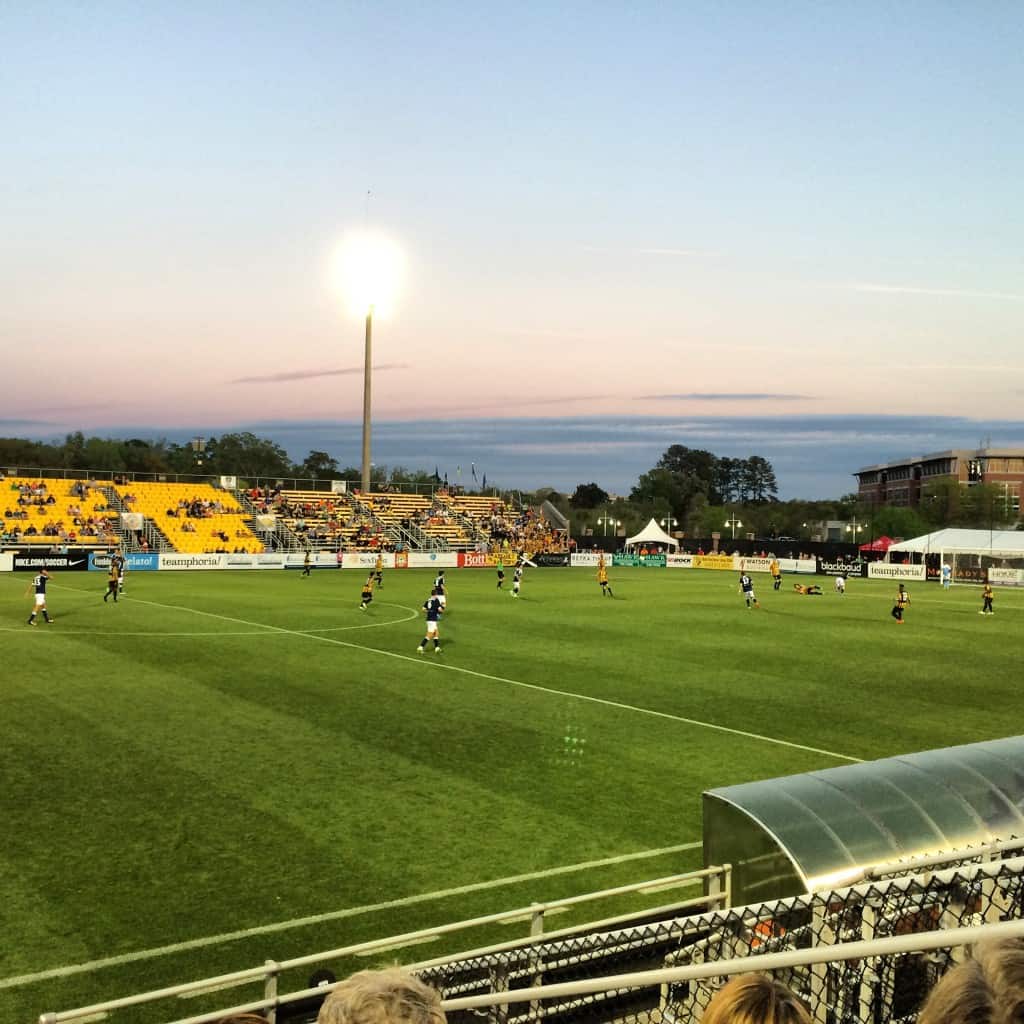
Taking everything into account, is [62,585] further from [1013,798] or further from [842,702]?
[1013,798]

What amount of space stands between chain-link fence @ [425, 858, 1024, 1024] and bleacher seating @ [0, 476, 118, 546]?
202 ft

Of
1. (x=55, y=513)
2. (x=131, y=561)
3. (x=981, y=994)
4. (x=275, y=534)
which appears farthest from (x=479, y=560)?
(x=981, y=994)

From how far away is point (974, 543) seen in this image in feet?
224

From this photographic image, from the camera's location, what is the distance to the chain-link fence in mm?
3777

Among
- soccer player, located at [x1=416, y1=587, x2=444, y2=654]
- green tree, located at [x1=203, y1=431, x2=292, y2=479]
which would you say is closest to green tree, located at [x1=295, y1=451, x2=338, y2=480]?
green tree, located at [x1=203, y1=431, x2=292, y2=479]

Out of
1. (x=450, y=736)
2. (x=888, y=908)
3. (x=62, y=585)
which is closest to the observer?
(x=888, y=908)

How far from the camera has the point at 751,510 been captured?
16438cm

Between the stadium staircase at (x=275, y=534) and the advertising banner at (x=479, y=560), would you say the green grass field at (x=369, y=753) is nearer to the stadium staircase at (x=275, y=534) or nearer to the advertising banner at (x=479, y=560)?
the advertising banner at (x=479, y=560)

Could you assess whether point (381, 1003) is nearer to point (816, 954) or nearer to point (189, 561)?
point (816, 954)

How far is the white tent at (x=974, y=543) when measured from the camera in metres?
67.1

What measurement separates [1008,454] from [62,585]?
133534mm

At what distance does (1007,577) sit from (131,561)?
185 feet

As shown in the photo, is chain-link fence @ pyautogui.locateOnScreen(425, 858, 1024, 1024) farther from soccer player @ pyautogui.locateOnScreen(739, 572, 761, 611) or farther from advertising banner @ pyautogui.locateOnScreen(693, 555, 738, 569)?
advertising banner @ pyautogui.locateOnScreen(693, 555, 738, 569)

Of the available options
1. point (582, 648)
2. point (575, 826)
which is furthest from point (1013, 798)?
point (582, 648)
